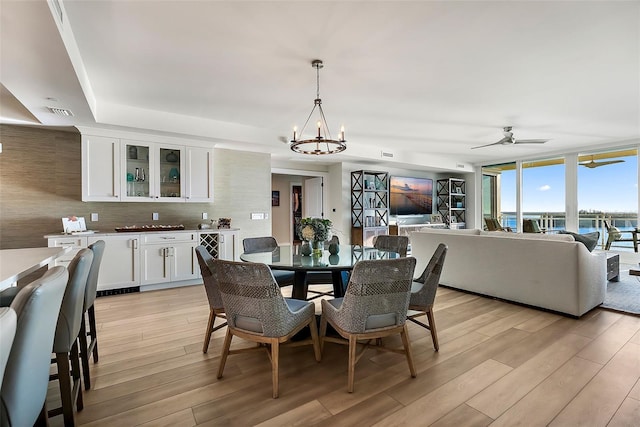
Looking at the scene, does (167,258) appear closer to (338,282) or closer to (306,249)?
(306,249)

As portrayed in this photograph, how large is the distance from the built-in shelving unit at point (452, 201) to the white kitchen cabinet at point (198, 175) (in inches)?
255

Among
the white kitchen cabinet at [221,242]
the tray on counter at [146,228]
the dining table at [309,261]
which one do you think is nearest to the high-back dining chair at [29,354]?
the dining table at [309,261]

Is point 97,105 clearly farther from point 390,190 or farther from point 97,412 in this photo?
point 390,190

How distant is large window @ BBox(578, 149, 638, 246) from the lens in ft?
20.1

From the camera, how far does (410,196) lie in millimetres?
8062

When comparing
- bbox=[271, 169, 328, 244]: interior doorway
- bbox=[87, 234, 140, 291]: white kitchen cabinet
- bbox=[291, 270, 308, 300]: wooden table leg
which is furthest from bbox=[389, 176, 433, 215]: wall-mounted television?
bbox=[87, 234, 140, 291]: white kitchen cabinet

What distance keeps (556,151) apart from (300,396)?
7704 millimetres

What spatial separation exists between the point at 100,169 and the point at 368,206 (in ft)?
16.8

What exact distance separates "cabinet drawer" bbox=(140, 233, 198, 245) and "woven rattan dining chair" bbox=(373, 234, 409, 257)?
2715mm

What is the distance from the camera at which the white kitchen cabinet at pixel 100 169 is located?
3936 millimetres

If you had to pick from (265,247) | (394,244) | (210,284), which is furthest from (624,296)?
(210,284)

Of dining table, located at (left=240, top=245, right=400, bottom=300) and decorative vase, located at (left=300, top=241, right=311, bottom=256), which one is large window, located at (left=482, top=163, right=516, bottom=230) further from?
decorative vase, located at (left=300, top=241, right=311, bottom=256)

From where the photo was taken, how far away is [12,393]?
0.98 metres

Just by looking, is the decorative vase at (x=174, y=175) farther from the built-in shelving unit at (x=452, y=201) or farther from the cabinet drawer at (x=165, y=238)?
the built-in shelving unit at (x=452, y=201)
